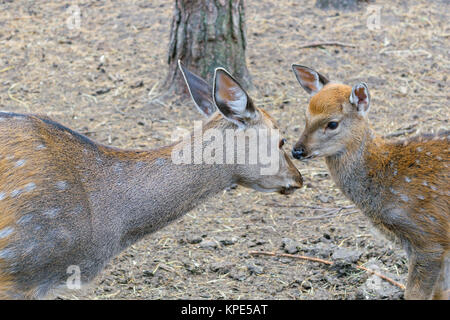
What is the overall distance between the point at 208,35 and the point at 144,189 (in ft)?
11.1

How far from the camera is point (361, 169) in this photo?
4.90 metres

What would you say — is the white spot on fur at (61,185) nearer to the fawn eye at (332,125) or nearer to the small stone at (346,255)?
the fawn eye at (332,125)

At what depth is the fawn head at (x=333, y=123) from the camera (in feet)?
16.0

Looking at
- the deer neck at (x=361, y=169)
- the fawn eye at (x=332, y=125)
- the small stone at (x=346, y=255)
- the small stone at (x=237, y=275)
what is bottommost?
the small stone at (x=237, y=275)

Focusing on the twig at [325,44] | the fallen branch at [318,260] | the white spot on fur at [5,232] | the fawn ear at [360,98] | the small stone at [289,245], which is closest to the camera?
the white spot on fur at [5,232]

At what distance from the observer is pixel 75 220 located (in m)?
3.86

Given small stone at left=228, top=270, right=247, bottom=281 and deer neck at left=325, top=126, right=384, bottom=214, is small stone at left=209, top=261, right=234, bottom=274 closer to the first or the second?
small stone at left=228, top=270, right=247, bottom=281

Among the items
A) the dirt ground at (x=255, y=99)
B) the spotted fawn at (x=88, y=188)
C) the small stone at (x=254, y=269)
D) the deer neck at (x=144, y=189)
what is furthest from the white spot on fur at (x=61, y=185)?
the small stone at (x=254, y=269)

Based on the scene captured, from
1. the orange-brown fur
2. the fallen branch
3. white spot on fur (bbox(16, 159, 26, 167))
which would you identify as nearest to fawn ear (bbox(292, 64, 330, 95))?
the orange-brown fur

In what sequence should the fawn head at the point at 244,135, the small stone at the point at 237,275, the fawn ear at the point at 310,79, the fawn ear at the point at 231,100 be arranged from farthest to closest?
1. the fawn ear at the point at 310,79
2. the small stone at the point at 237,275
3. the fawn head at the point at 244,135
4. the fawn ear at the point at 231,100

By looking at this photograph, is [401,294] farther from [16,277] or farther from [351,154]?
[16,277]

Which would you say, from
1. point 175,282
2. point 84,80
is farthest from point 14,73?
point 175,282

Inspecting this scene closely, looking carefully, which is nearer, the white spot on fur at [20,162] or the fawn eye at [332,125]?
the white spot on fur at [20,162]

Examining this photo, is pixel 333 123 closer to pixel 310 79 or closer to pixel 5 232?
pixel 310 79
